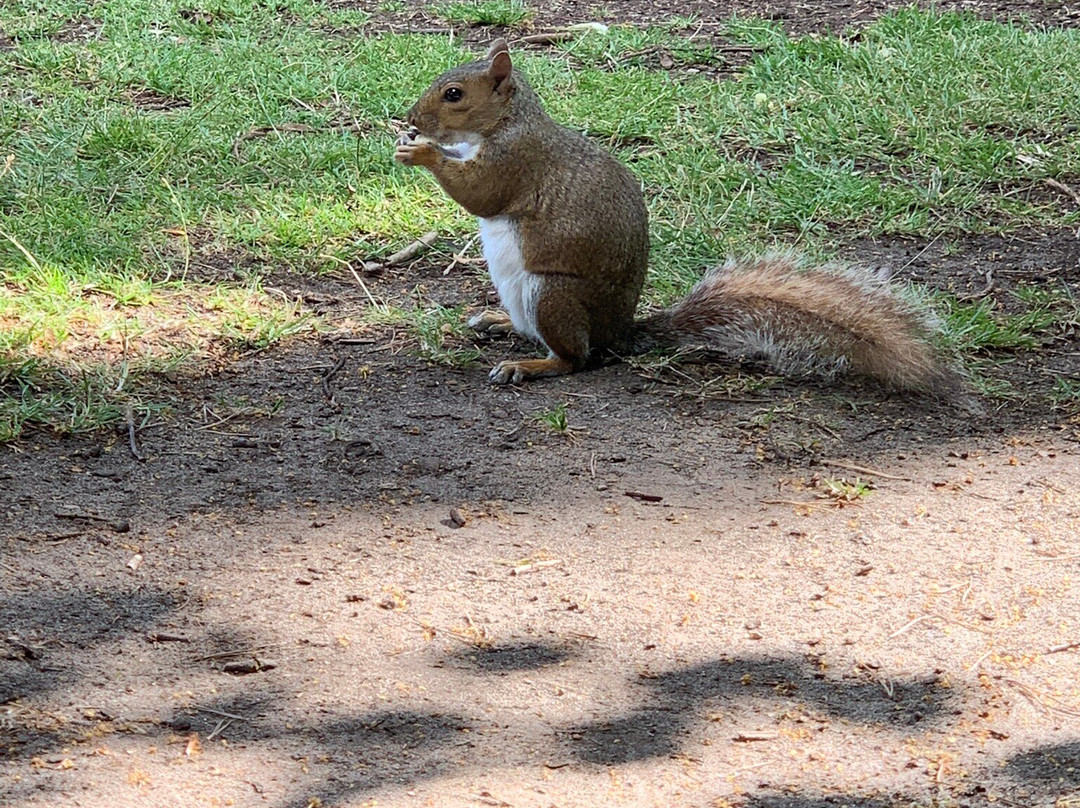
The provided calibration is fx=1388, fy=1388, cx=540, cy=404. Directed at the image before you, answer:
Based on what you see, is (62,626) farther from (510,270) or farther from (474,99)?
(474,99)

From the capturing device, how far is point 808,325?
3691 millimetres

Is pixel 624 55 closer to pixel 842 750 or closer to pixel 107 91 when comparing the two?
pixel 107 91

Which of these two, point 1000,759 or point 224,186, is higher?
point 224,186

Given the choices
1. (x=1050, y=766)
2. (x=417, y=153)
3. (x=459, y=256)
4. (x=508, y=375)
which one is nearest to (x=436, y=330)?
(x=508, y=375)

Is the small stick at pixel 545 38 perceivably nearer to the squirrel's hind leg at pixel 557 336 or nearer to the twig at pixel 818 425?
the squirrel's hind leg at pixel 557 336

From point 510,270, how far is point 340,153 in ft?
5.83

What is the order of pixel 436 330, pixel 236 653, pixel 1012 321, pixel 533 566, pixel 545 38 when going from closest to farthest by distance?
pixel 236 653 → pixel 533 566 → pixel 436 330 → pixel 1012 321 → pixel 545 38

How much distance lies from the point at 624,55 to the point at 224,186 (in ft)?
7.43

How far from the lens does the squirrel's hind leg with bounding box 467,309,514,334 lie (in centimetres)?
405

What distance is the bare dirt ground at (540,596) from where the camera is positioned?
2209mm

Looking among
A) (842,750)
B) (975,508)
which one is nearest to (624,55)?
(975,508)

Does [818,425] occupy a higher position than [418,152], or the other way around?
[418,152]

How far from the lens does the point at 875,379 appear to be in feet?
12.2

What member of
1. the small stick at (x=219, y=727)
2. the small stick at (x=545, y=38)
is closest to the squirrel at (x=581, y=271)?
the small stick at (x=219, y=727)
